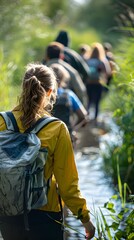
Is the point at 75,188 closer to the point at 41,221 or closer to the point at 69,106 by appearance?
the point at 41,221

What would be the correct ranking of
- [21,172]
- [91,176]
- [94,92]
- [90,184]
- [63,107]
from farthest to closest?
[94,92] → [91,176] → [90,184] → [63,107] → [21,172]

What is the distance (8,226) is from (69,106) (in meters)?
3.21

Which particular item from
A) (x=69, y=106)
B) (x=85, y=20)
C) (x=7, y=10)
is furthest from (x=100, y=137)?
(x=85, y=20)

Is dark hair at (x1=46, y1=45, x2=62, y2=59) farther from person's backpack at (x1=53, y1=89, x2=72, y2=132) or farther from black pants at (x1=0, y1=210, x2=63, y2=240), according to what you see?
black pants at (x1=0, y1=210, x2=63, y2=240)

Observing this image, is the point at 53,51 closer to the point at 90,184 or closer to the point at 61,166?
the point at 90,184

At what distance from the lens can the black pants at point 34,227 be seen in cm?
488

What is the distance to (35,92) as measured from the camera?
5012mm

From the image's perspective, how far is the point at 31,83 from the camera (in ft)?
16.4

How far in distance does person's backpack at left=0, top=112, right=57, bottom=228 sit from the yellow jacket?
0.07 metres

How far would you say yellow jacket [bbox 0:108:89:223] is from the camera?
486 cm

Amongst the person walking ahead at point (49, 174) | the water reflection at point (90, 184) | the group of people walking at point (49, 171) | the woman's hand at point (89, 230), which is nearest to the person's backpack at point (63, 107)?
the water reflection at point (90, 184)

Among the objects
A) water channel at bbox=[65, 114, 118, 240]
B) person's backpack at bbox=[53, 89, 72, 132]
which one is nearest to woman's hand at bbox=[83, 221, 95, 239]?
water channel at bbox=[65, 114, 118, 240]

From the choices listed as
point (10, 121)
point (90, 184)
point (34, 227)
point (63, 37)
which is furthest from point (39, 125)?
point (63, 37)

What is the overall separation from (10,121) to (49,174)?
375mm
